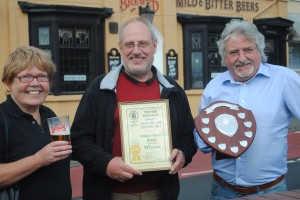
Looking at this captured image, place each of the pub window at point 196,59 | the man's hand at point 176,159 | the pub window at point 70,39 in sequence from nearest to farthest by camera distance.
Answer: the man's hand at point 176,159 < the pub window at point 70,39 < the pub window at point 196,59

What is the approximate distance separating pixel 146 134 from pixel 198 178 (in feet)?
18.1

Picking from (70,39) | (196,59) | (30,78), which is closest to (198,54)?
(196,59)

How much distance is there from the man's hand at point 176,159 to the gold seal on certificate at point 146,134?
3 centimetres

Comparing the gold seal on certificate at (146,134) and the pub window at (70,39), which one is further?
the pub window at (70,39)

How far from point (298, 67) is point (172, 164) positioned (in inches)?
665

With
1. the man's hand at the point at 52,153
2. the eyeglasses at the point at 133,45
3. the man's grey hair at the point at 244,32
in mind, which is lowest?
the man's hand at the point at 52,153

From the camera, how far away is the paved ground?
7.04 metres

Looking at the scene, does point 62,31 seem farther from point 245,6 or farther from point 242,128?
point 242,128

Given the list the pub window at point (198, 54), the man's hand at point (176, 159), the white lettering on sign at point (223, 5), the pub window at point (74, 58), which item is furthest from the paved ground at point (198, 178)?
the white lettering on sign at point (223, 5)

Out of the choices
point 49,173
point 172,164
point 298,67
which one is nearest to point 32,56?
point 49,173

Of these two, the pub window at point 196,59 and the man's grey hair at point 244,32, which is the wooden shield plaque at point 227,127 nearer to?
the man's grey hair at point 244,32

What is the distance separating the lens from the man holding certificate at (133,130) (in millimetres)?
2807

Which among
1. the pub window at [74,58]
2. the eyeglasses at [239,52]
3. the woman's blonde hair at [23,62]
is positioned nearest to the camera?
the woman's blonde hair at [23,62]

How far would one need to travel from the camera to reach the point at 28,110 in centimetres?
280
